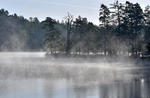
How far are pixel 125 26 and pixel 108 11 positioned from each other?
656 cm

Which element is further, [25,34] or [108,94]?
[25,34]

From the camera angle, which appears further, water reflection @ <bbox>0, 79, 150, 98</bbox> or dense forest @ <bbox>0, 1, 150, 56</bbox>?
dense forest @ <bbox>0, 1, 150, 56</bbox>

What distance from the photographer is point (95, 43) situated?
257ft

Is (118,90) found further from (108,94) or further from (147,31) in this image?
(147,31)

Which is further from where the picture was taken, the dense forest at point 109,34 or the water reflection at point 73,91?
the dense forest at point 109,34

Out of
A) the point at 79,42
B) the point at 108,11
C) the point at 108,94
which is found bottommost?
the point at 108,94

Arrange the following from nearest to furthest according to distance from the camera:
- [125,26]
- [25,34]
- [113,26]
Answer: [125,26] < [113,26] < [25,34]

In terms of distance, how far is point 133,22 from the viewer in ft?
251

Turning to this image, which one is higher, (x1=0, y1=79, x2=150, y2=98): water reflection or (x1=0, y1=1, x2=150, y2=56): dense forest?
(x1=0, y1=1, x2=150, y2=56): dense forest

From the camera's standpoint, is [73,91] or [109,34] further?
[109,34]

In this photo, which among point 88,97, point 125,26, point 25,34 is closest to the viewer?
point 88,97

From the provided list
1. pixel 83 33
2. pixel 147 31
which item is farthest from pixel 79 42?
pixel 147 31

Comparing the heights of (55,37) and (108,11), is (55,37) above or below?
below

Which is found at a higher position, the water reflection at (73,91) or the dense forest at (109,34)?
the dense forest at (109,34)
